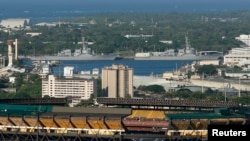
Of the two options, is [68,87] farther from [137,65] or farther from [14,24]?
[14,24]

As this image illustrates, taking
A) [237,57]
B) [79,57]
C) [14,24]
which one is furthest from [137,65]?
[14,24]

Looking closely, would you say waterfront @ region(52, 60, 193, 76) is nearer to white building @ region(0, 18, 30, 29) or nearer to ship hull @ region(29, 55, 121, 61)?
ship hull @ region(29, 55, 121, 61)

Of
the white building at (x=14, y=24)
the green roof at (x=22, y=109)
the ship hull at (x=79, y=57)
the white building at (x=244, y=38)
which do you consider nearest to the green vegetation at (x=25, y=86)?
the ship hull at (x=79, y=57)

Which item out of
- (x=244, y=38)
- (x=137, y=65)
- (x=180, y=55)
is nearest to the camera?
(x=137, y=65)

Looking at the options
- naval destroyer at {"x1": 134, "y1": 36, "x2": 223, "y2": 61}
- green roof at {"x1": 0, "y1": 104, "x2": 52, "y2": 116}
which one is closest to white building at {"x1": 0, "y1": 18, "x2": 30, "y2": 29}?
naval destroyer at {"x1": 134, "y1": 36, "x2": 223, "y2": 61}

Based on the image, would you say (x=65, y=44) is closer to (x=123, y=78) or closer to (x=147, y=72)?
(x=147, y=72)

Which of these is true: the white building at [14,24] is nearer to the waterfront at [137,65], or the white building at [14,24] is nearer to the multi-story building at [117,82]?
the waterfront at [137,65]
